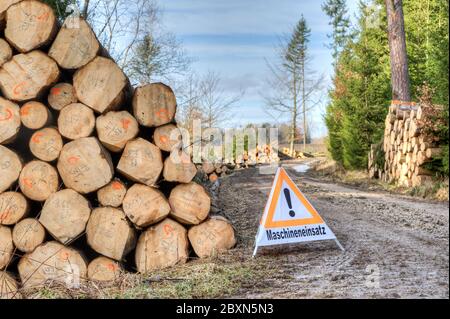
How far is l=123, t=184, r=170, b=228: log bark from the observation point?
5.45 m

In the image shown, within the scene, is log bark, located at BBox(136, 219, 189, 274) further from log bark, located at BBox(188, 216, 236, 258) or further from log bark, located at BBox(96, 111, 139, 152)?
log bark, located at BBox(96, 111, 139, 152)

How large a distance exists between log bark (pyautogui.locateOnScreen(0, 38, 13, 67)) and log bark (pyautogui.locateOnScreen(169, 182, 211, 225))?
2365 millimetres

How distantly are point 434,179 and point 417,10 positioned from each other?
32.9 feet

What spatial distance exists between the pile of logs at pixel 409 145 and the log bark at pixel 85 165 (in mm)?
7756

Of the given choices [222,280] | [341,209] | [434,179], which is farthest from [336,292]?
[434,179]

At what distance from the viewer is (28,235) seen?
549 cm

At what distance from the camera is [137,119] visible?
5.62 m

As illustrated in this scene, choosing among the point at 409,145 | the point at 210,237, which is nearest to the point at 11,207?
the point at 210,237

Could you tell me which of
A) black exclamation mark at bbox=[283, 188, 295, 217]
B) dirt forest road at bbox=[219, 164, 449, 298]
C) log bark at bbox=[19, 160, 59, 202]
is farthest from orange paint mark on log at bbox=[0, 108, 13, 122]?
black exclamation mark at bbox=[283, 188, 295, 217]

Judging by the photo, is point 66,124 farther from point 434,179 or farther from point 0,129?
point 434,179

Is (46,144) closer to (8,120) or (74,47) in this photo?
(8,120)

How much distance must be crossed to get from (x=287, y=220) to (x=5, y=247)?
306cm

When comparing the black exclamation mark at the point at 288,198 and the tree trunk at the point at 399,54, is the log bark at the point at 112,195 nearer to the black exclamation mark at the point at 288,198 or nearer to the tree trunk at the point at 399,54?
the black exclamation mark at the point at 288,198

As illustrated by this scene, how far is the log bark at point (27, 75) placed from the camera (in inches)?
217
